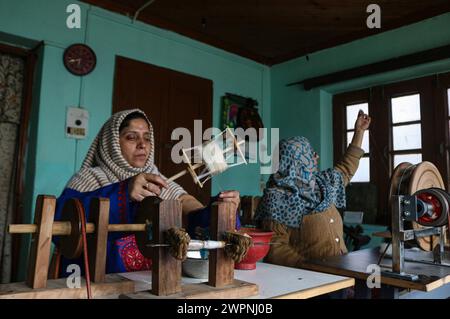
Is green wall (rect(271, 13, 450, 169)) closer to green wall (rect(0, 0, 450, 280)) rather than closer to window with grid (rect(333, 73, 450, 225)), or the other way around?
green wall (rect(0, 0, 450, 280))

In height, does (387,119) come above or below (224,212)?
above

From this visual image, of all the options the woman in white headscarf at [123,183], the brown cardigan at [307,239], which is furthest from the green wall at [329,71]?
the woman in white headscarf at [123,183]

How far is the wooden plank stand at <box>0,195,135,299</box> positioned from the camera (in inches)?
31.5

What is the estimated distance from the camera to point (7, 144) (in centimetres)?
287

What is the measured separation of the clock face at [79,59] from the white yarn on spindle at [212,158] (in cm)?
209

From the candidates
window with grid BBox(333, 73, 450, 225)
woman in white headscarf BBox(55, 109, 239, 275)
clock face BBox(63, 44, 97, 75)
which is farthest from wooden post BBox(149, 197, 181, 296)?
window with grid BBox(333, 73, 450, 225)

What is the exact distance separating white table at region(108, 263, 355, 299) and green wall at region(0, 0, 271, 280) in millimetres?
1989

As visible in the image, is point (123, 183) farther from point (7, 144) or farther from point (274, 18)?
point (274, 18)

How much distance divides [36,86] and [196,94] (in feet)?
4.86

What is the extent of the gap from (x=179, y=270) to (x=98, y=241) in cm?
21

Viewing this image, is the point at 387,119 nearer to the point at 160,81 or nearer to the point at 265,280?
the point at 160,81

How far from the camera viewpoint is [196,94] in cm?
377
